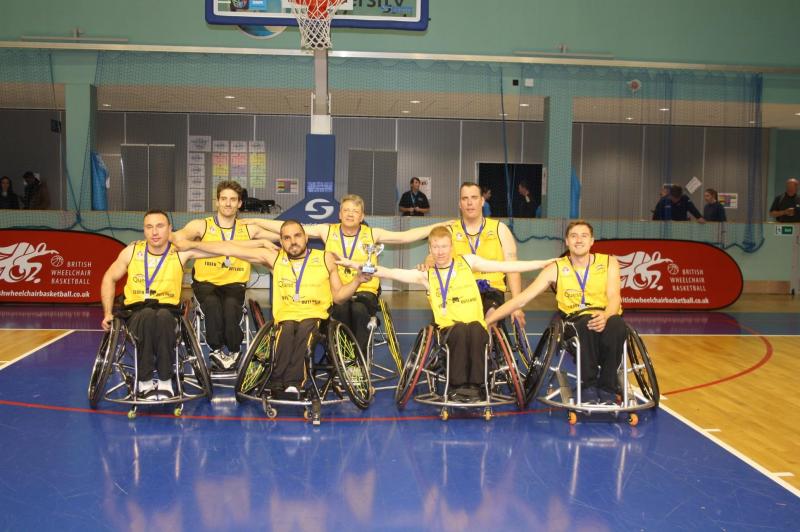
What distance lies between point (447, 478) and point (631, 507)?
0.78 meters

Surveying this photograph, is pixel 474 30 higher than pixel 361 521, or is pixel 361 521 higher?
pixel 474 30

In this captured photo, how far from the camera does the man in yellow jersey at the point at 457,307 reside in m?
4.18

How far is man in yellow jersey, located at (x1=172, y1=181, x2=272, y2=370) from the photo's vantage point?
201 inches

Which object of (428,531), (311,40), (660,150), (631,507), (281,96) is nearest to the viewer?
(428,531)

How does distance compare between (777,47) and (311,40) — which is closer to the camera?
(311,40)

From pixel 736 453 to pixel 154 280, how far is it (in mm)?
3278

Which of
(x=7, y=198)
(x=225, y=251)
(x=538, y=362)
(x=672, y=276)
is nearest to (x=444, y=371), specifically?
(x=538, y=362)

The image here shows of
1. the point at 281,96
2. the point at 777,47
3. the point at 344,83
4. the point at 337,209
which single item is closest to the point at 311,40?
the point at 337,209

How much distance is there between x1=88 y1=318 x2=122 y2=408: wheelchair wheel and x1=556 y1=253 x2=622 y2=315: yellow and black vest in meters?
2.50

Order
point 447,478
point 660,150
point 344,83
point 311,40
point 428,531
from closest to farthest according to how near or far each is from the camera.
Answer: point 428,531 → point 447,478 → point 311,40 → point 344,83 → point 660,150

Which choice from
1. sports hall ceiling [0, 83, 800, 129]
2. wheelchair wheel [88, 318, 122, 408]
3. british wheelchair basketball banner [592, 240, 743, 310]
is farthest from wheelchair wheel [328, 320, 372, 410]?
sports hall ceiling [0, 83, 800, 129]

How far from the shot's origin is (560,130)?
10750 mm

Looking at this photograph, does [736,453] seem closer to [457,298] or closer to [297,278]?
[457,298]

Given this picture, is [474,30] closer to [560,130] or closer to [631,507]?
[560,130]
